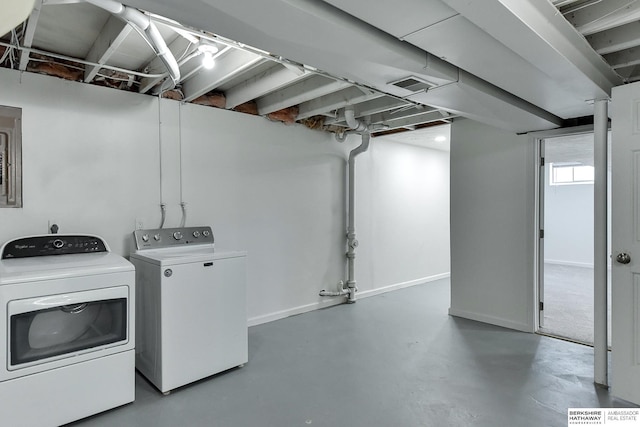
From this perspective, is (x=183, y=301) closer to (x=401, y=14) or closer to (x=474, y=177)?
(x=401, y=14)

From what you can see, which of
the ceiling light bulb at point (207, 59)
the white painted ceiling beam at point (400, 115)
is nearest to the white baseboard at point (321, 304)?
the white painted ceiling beam at point (400, 115)

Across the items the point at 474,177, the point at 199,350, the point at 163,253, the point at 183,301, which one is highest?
the point at 474,177

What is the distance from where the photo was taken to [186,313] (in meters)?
2.54

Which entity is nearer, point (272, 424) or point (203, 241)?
point (272, 424)

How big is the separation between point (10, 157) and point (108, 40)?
3.69 feet

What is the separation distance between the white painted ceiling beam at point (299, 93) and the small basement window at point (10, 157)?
197 cm

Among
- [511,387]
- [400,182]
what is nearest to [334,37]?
[511,387]

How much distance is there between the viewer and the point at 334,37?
172 centimetres

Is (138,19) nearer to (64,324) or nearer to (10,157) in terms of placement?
(10,157)

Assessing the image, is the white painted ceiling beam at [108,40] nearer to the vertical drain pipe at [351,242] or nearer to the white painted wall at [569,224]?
the vertical drain pipe at [351,242]

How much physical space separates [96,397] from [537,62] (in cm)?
327

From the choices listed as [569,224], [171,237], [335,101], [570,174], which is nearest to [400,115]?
[335,101]

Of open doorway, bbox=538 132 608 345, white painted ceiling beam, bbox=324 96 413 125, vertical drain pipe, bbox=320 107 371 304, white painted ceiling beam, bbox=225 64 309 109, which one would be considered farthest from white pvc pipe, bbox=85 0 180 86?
open doorway, bbox=538 132 608 345

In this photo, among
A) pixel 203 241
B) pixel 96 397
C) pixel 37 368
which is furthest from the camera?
pixel 203 241
